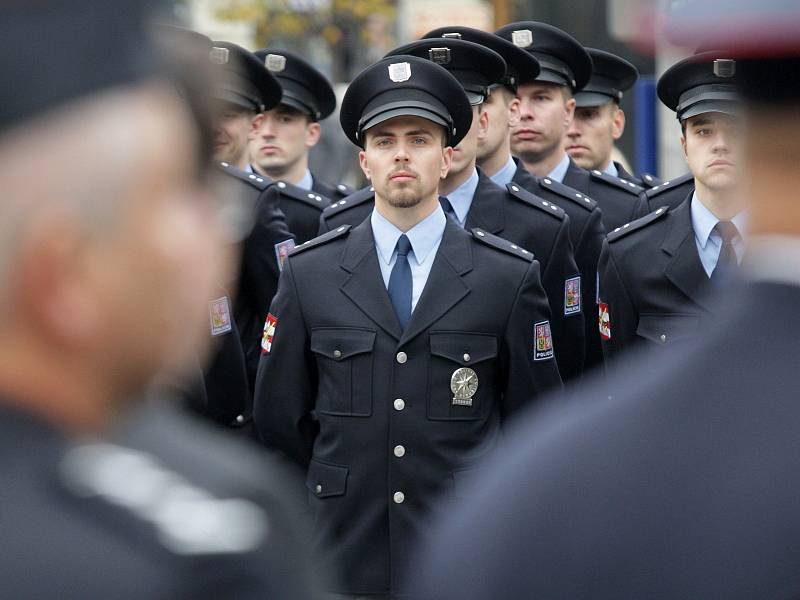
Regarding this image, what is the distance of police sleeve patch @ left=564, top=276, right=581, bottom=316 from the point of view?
6750mm

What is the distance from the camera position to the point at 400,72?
6.46 metres

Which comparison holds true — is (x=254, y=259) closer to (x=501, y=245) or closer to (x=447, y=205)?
(x=447, y=205)

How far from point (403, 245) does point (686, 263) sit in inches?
43.6

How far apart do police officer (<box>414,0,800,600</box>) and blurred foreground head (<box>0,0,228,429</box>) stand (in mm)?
391

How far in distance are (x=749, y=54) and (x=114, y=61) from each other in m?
0.63

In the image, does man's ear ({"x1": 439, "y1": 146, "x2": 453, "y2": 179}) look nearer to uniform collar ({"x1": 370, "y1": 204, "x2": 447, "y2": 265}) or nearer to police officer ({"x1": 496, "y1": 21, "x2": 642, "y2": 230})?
uniform collar ({"x1": 370, "y1": 204, "x2": 447, "y2": 265})

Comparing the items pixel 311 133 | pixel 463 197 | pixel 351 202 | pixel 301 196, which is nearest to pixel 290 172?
pixel 311 133

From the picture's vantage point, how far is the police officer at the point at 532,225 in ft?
22.3

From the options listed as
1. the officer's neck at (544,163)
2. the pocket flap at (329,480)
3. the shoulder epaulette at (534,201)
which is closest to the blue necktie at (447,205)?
the shoulder epaulette at (534,201)

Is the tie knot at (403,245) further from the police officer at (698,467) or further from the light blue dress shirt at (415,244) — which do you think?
the police officer at (698,467)

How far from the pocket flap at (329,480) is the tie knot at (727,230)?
175cm

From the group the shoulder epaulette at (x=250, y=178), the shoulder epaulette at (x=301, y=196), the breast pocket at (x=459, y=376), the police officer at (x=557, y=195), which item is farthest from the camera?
the shoulder epaulette at (x=301, y=196)

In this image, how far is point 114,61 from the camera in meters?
1.34

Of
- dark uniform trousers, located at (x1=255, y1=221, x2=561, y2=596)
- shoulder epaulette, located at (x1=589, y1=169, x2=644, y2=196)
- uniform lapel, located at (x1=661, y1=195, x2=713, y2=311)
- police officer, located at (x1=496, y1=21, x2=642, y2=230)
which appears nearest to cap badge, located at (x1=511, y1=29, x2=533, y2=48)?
police officer, located at (x1=496, y1=21, x2=642, y2=230)
